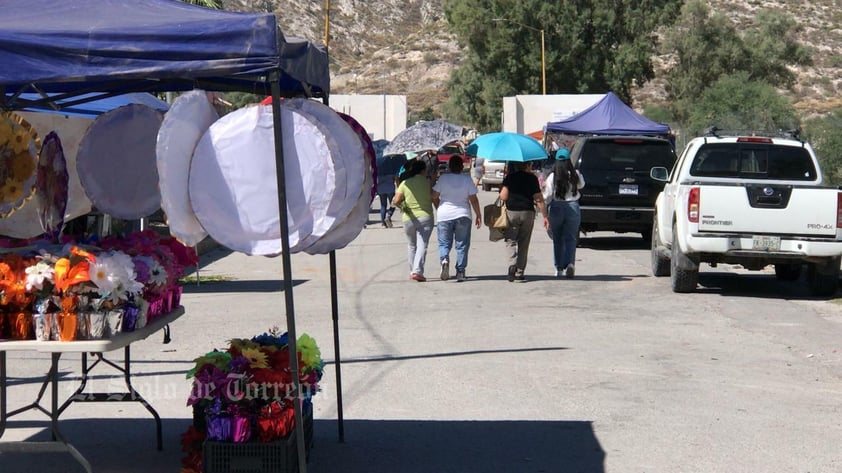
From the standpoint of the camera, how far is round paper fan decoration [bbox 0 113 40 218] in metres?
6.82

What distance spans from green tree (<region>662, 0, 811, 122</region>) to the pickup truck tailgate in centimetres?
5338

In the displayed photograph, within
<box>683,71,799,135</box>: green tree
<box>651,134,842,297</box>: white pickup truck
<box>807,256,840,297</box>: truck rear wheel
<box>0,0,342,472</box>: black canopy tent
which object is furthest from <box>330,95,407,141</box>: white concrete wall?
<box>0,0,342,472</box>: black canopy tent

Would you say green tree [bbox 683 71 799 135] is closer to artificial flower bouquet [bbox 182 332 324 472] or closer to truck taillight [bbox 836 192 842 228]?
truck taillight [bbox 836 192 842 228]

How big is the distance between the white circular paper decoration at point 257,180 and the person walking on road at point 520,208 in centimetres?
981

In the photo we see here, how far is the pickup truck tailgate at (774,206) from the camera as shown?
537 inches

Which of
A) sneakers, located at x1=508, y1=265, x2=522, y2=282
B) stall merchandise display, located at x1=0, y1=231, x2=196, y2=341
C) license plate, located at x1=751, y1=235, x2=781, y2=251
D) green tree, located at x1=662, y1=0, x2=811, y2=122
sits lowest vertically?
sneakers, located at x1=508, y1=265, x2=522, y2=282

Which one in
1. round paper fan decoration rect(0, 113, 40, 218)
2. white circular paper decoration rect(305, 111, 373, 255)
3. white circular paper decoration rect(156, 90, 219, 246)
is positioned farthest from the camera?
round paper fan decoration rect(0, 113, 40, 218)

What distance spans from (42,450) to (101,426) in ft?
5.29

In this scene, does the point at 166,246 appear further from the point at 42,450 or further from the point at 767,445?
the point at 767,445

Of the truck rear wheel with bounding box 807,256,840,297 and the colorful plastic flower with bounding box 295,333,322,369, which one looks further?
the truck rear wheel with bounding box 807,256,840,297

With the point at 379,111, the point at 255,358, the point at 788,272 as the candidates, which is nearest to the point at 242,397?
the point at 255,358

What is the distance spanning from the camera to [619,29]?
2506 inches

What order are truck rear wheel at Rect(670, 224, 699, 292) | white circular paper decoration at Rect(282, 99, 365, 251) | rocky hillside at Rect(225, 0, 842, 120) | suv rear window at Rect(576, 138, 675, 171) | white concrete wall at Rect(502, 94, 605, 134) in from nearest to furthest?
1. white circular paper decoration at Rect(282, 99, 365, 251)
2. truck rear wheel at Rect(670, 224, 699, 292)
3. suv rear window at Rect(576, 138, 675, 171)
4. white concrete wall at Rect(502, 94, 605, 134)
5. rocky hillside at Rect(225, 0, 842, 120)

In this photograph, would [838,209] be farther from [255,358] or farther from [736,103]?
[736,103]
